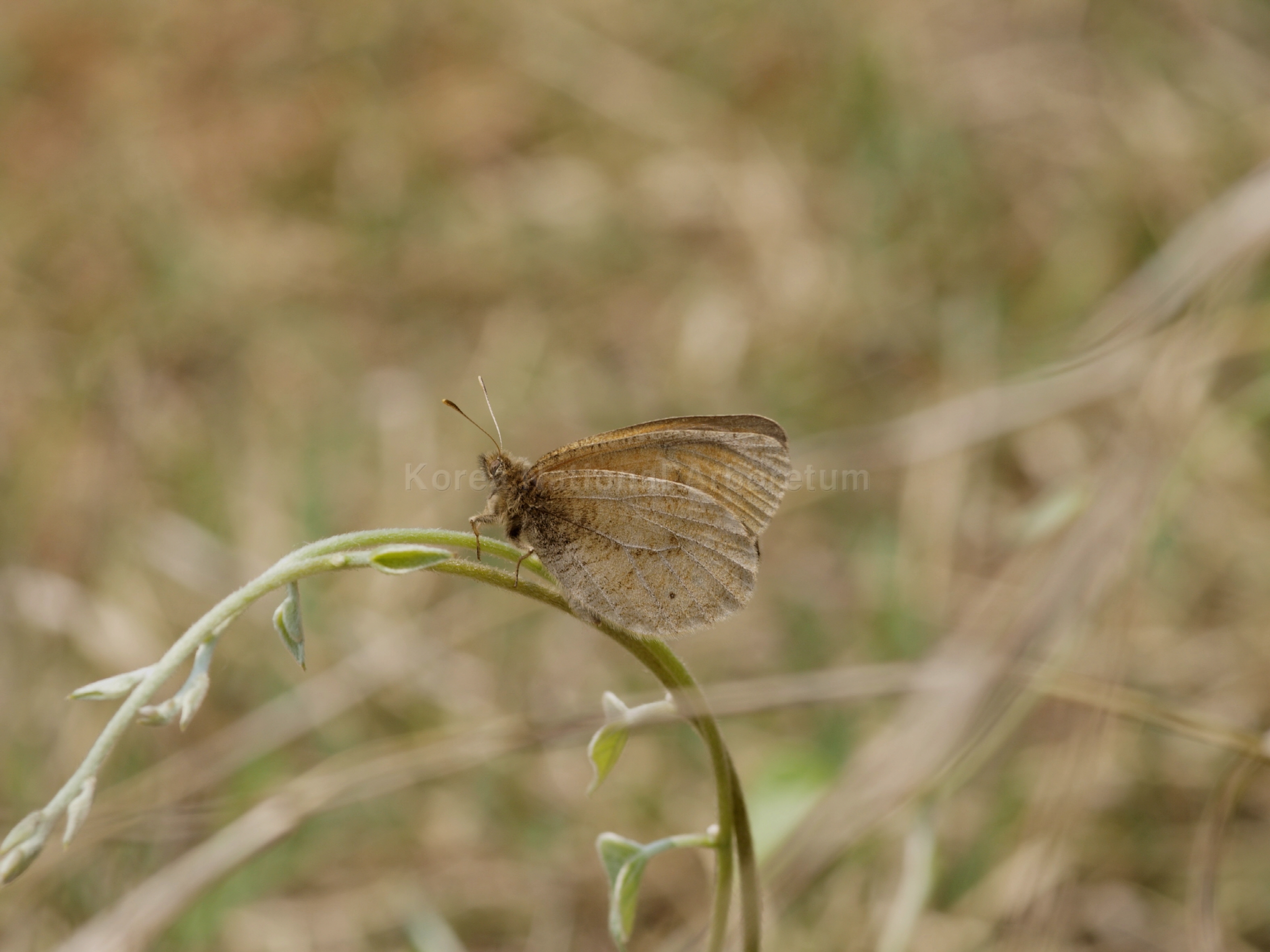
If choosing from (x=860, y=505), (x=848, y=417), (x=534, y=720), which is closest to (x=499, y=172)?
(x=848, y=417)

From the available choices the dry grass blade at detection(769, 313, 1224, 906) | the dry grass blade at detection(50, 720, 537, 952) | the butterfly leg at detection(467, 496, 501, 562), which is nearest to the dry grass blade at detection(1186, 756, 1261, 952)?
the dry grass blade at detection(769, 313, 1224, 906)

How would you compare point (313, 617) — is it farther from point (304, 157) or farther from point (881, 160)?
point (881, 160)

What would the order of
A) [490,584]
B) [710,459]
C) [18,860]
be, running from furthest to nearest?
[710,459] < [490,584] < [18,860]

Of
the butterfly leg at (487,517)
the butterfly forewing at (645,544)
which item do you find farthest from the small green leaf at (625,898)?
the butterfly leg at (487,517)

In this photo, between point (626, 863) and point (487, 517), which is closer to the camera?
point (626, 863)

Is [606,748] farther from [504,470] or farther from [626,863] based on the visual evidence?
[504,470]

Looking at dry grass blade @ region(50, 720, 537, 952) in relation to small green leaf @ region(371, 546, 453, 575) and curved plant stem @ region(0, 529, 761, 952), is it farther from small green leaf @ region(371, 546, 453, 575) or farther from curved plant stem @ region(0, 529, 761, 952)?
small green leaf @ region(371, 546, 453, 575)

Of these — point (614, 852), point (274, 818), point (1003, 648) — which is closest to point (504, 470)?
point (274, 818)
